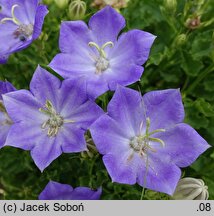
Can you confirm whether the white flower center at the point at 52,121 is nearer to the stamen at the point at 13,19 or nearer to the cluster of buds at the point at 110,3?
the stamen at the point at 13,19

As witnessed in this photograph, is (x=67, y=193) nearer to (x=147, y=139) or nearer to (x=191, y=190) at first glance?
(x=147, y=139)

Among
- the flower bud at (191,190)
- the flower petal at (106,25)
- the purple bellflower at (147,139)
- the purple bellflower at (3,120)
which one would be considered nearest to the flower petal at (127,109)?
the purple bellflower at (147,139)

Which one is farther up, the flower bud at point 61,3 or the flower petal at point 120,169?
the flower bud at point 61,3

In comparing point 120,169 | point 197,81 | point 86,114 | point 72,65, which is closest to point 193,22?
point 197,81

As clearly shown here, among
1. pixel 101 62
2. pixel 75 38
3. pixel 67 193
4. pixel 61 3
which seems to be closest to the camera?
pixel 67 193

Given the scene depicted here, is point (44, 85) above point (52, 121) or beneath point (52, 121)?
above

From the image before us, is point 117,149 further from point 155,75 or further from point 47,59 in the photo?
point 155,75

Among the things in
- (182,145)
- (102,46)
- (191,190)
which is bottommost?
(191,190)
